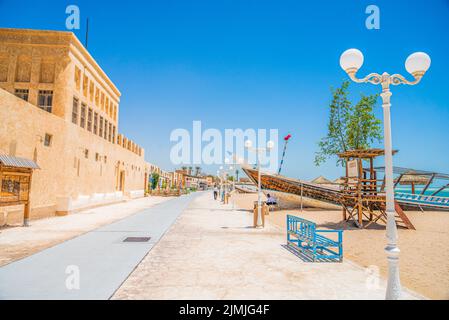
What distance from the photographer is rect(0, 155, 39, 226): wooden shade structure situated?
38.5ft

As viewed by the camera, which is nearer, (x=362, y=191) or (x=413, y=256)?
(x=413, y=256)

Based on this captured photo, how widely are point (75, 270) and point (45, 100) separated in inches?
680

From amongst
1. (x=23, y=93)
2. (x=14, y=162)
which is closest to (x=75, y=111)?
(x=23, y=93)

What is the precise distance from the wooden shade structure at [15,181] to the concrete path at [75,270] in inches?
176

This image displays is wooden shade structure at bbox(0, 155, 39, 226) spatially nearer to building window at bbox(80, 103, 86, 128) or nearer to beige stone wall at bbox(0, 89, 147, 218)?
beige stone wall at bbox(0, 89, 147, 218)

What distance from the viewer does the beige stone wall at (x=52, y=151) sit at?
1334cm

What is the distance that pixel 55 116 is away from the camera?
17500 millimetres

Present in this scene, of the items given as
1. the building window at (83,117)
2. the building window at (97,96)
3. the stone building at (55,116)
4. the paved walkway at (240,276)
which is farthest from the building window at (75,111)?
the paved walkway at (240,276)

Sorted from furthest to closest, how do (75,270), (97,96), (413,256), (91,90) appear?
(97,96), (91,90), (413,256), (75,270)

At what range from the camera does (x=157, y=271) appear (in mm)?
6582

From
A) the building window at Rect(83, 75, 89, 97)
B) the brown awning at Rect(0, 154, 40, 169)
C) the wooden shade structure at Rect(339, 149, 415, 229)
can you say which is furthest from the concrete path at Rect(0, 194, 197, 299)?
the building window at Rect(83, 75, 89, 97)

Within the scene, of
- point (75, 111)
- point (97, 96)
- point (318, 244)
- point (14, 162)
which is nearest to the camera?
point (318, 244)

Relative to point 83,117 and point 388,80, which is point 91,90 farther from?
point 388,80
